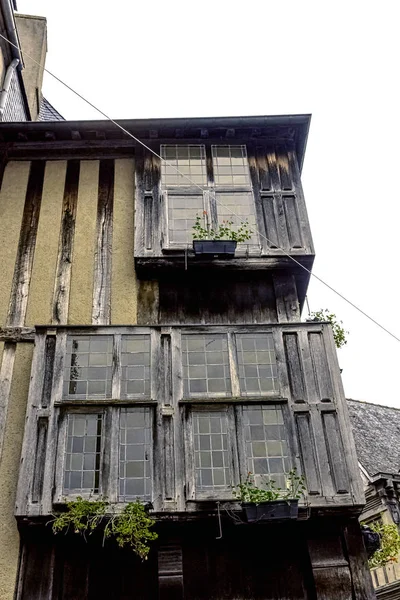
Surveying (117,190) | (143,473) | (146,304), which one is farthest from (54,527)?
(117,190)

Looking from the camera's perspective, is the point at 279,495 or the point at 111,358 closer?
the point at 279,495

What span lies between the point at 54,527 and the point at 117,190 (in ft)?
18.3

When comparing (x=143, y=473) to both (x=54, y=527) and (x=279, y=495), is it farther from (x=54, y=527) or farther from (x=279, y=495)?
(x=279, y=495)

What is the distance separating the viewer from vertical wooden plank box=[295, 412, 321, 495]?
735 centimetres

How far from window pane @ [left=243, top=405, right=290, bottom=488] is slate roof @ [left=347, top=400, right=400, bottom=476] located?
11698 mm

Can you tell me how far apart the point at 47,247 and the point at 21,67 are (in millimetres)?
6012

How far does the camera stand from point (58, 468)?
7.38 meters

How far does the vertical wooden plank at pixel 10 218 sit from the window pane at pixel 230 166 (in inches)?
128

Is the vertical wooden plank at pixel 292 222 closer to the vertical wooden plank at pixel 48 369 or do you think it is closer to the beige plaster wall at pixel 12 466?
the vertical wooden plank at pixel 48 369

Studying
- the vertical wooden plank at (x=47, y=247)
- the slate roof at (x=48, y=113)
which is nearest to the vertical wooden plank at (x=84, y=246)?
the vertical wooden plank at (x=47, y=247)

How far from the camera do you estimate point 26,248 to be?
31.4 feet

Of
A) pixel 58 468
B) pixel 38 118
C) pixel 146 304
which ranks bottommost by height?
→ pixel 58 468

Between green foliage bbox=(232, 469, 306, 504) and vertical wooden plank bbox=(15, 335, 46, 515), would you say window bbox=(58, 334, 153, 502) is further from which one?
green foliage bbox=(232, 469, 306, 504)

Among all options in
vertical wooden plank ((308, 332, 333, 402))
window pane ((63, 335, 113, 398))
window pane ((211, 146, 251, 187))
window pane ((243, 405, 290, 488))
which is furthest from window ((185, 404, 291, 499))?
window pane ((211, 146, 251, 187))
